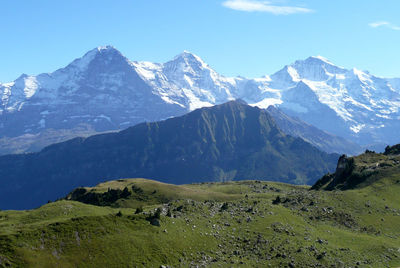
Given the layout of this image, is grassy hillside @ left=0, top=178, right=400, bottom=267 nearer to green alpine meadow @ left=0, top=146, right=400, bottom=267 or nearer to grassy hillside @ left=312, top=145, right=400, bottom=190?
green alpine meadow @ left=0, top=146, right=400, bottom=267

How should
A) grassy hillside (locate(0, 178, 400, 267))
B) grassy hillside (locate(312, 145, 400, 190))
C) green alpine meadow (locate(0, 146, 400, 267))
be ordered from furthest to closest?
grassy hillside (locate(312, 145, 400, 190))
green alpine meadow (locate(0, 146, 400, 267))
grassy hillside (locate(0, 178, 400, 267))

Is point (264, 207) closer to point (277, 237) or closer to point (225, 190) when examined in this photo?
point (277, 237)

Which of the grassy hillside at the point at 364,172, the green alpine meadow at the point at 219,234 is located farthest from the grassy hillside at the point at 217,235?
the grassy hillside at the point at 364,172

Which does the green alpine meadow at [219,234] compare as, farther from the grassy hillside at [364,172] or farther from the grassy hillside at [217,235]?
the grassy hillside at [364,172]

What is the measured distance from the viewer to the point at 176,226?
263 feet

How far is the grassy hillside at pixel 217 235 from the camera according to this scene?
218ft

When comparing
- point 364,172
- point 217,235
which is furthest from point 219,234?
point 364,172

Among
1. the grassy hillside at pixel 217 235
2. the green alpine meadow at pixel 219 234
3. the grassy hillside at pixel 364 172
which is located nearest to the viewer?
the grassy hillside at pixel 217 235

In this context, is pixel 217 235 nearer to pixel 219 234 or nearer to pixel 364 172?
pixel 219 234

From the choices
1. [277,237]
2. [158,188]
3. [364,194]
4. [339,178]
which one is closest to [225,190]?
[158,188]

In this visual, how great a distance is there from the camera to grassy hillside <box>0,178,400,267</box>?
6656 centimetres

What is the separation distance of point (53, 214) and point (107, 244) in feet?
80.3

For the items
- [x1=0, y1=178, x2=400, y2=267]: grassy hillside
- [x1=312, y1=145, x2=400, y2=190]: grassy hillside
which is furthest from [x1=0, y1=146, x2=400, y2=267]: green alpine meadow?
[x1=312, y1=145, x2=400, y2=190]: grassy hillside

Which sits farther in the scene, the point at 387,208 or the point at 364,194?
the point at 364,194
